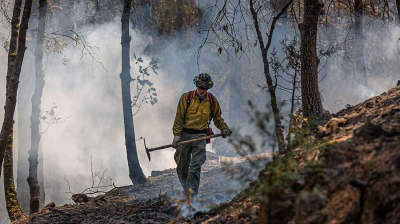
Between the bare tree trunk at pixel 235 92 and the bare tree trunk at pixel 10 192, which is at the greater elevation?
the bare tree trunk at pixel 235 92

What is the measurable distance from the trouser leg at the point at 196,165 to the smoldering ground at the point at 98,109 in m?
11.5

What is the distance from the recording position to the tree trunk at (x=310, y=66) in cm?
653

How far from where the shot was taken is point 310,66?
257 inches

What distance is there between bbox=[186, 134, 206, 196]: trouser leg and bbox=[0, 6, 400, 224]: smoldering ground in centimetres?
1154

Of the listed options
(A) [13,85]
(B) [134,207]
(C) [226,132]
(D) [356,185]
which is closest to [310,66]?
(C) [226,132]

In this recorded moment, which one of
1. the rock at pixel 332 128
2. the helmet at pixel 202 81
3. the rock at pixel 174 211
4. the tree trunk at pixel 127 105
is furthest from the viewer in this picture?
the tree trunk at pixel 127 105

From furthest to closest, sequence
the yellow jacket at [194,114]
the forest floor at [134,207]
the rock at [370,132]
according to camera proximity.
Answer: the yellow jacket at [194,114]
the forest floor at [134,207]
the rock at [370,132]

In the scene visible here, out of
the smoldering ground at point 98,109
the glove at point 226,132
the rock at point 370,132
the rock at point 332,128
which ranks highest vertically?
the smoldering ground at point 98,109

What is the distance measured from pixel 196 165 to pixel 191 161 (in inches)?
5.6

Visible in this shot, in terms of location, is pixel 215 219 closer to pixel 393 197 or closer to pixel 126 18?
pixel 393 197

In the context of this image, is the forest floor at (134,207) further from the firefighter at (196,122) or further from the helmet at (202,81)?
the helmet at (202,81)

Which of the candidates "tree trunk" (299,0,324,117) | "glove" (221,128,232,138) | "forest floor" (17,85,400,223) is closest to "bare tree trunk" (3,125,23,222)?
"glove" (221,128,232,138)

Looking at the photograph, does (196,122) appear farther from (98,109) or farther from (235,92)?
(235,92)

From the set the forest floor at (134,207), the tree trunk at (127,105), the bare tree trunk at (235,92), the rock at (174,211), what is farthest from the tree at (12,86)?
the bare tree trunk at (235,92)
